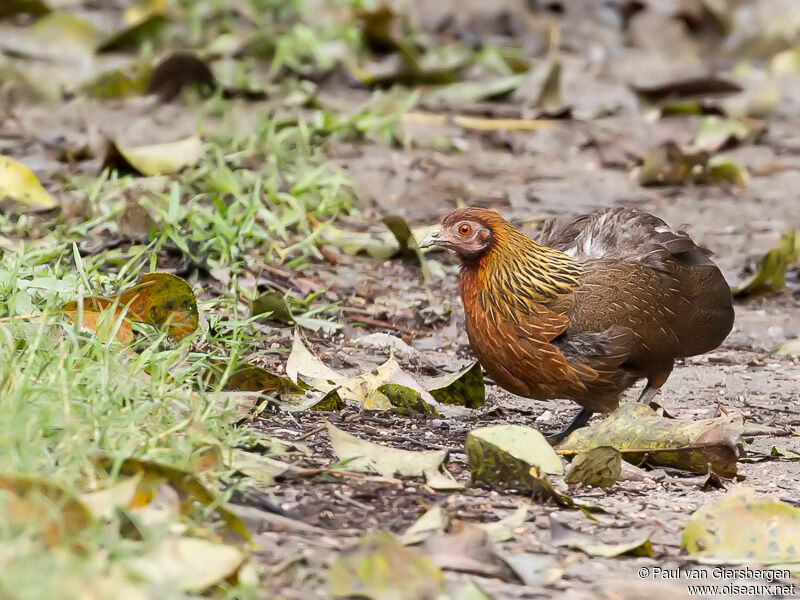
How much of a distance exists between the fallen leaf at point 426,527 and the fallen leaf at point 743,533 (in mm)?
638

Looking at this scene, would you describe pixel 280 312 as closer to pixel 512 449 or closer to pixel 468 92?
pixel 512 449

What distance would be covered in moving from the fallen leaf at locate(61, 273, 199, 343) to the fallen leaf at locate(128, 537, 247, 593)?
1.48 meters

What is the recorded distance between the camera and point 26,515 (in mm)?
2592

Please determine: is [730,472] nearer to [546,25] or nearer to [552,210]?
[552,210]

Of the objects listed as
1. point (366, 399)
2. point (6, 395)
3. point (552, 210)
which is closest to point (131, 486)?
point (6, 395)

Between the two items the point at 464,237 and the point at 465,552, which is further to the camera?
the point at 464,237

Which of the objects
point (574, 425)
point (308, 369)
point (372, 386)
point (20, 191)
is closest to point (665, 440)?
point (574, 425)

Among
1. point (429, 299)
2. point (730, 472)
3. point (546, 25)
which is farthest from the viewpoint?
point (546, 25)

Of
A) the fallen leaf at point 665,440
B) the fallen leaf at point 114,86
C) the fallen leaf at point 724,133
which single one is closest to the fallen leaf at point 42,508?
the fallen leaf at point 665,440

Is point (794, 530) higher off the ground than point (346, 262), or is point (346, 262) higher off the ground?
point (794, 530)

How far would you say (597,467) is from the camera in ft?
11.9

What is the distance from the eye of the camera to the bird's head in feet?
14.8

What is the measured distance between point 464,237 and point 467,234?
0.05 feet

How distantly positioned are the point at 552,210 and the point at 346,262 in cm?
151
